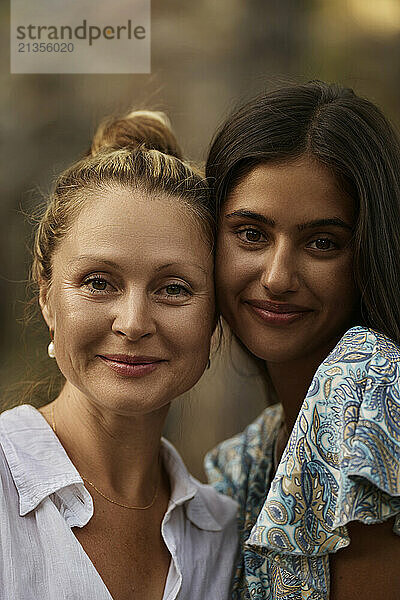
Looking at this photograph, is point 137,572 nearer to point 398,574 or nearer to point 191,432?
point 398,574

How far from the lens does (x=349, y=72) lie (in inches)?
101

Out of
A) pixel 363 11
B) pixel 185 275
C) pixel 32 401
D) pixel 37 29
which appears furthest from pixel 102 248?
pixel 363 11

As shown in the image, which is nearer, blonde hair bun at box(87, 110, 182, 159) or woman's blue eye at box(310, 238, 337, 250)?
woman's blue eye at box(310, 238, 337, 250)

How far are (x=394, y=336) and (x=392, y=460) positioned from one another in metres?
0.34

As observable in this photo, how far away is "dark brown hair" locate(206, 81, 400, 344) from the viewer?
1.54 m

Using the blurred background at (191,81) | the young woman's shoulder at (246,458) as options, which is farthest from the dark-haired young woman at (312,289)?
the blurred background at (191,81)

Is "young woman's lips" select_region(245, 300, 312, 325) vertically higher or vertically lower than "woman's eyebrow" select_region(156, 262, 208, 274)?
lower

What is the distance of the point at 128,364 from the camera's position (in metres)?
1.43

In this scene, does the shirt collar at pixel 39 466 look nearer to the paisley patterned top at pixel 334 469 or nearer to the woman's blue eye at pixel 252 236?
the paisley patterned top at pixel 334 469

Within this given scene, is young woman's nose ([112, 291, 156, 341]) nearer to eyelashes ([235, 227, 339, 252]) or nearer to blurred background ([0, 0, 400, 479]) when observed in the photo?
eyelashes ([235, 227, 339, 252])

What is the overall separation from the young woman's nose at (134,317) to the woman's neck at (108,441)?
0.62 ft

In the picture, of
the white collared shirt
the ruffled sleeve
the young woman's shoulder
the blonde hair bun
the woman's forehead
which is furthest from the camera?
the young woman's shoulder

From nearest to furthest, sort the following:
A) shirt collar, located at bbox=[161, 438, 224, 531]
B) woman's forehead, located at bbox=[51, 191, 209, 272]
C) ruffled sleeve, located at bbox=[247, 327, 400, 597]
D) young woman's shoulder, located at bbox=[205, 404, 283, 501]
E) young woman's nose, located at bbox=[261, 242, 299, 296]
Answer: ruffled sleeve, located at bbox=[247, 327, 400, 597] < woman's forehead, located at bbox=[51, 191, 209, 272] < young woman's nose, located at bbox=[261, 242, 299, 296] < shirt collar, located at bbox=[161, 438, 224, 531] < young woman's shoulder, located at bbox=[205, 404, 283, 501]

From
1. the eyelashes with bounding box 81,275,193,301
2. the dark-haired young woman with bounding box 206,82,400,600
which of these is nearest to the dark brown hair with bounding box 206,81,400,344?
the dark-haired young woman with bounding box 206,82,400,600
